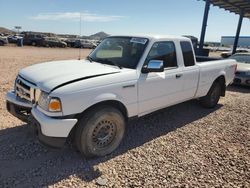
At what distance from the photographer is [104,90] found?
139 inches

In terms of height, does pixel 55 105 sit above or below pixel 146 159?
above

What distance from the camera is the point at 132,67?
410 centimetres

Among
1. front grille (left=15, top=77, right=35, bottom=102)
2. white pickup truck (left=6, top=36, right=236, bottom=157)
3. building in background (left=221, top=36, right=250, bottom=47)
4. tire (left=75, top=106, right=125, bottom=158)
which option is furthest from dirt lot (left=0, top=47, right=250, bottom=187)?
building in background (left=221, top=36, right=250, bottom=47)

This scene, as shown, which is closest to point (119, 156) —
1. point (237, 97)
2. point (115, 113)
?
point (115, 113)

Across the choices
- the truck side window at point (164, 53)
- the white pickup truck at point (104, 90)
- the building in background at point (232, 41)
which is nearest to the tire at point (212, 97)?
the white pickup truck at point (104, 90)

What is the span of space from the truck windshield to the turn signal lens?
1401 millimetres

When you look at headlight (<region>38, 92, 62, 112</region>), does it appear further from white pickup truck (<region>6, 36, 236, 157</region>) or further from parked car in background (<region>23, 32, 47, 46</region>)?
parked car in background (<region>23, 32, 47, 46</region>)

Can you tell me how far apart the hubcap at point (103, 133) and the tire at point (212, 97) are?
11.1 feet

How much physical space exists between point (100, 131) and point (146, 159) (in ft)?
2.76

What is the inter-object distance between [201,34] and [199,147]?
12.8 meters

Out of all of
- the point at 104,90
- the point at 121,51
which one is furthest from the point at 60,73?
the point at 121,51

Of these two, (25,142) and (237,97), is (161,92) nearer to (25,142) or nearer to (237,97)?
(25,142)

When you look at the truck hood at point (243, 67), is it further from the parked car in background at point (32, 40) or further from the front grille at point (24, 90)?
the parked car in background at point (32, 40)

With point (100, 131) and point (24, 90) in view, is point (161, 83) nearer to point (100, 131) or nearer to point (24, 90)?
point (100, 131)
